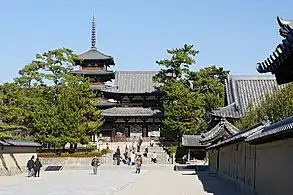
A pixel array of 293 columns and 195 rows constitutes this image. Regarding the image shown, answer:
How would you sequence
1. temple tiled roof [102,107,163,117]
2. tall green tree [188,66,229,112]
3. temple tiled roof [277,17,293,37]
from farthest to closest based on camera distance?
temple tiled roof [102,107,163,117]
tall green tree [188,66,229,112]
temple tiled roof [277,17,293,37]

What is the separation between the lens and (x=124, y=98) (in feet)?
241

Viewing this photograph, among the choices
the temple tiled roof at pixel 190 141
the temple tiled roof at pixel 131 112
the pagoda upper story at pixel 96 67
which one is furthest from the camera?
the pagoda upper story at pixel 96 67

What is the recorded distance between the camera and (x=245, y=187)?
21812mm

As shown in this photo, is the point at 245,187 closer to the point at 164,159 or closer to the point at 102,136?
the point at 164,159

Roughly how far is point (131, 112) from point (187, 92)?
11.6m

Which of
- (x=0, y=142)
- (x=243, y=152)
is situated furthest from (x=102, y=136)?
(x=243, y=152)

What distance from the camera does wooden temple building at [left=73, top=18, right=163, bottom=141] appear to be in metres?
69.9

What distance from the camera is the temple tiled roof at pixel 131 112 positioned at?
68.7 meters

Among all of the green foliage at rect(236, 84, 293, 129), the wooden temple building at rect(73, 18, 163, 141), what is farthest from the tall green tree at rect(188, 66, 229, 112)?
the green foliage at rect(236, 84, 293, 129)

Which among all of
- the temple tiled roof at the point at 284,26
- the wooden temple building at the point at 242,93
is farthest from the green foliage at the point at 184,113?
the temple tiled roof at the point at 284,26

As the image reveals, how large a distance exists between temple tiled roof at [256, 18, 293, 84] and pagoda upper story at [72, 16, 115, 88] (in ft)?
213

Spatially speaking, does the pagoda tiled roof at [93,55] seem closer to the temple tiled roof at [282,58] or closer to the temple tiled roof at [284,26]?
the temple tiled roof at [282,58]

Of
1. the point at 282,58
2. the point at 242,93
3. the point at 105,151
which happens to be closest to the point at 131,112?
the point at 105,151

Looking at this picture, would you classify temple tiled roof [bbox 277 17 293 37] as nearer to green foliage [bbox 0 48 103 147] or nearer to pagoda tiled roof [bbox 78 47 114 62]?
green foliage [bbox 0 48 103 147]
